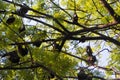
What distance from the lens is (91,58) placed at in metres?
6.78

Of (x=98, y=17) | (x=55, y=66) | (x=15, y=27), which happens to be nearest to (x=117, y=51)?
(x=98, y=17)

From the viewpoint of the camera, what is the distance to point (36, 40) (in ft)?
20.5

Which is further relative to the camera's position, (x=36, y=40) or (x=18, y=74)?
(x=18, y=74)

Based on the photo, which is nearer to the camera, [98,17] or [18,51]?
[18,51]

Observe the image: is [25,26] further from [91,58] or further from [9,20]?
[91,58]

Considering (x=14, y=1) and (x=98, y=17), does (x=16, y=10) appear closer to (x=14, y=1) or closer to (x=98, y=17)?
(x=14, y=1)

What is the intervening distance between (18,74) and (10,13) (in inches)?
54.5

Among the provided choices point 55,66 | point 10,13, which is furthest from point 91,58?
point 10,13

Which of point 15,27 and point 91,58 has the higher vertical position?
point 15,27

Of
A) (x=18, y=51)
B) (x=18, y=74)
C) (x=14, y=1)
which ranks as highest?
(x=14, y=1)

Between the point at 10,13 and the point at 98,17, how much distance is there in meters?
2.26

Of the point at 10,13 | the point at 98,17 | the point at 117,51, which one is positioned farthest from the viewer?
the point at 117,51

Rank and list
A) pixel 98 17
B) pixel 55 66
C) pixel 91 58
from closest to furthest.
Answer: pixel 55 66 < pixel 91 58 < pixel 98 17

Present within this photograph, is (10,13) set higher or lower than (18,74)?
higher
